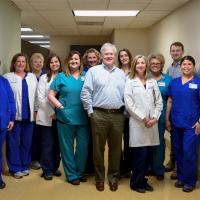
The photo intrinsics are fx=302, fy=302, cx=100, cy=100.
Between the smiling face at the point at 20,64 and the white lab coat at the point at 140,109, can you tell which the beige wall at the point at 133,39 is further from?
the white lab coat at the point at 140,109

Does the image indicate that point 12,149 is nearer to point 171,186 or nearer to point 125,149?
point 125,149

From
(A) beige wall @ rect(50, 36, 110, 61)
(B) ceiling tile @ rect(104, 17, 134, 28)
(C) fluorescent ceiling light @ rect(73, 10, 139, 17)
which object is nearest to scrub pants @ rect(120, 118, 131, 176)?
(C) fluorescent ceiling light @ rect(73, 10, 139, 17)

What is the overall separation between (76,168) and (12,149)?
783 mm

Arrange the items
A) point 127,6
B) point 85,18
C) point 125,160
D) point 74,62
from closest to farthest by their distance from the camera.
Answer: point 74,62, point 125,160, point 127,6, point 85,18

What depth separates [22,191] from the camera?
10.3 feet

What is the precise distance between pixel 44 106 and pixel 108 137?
821 mm

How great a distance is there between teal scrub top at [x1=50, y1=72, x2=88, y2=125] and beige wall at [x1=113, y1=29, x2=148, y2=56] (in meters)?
4.36

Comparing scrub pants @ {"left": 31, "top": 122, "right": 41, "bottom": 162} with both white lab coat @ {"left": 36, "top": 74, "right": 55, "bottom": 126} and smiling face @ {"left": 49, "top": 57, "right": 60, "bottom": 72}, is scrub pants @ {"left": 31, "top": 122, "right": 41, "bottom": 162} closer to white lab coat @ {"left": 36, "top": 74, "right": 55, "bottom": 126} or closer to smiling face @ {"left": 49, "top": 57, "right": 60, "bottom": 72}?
white lab coat @ {"left": 36, "top": 74, "right": 55, "bottom": 126}

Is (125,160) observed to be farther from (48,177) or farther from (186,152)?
(48,177)

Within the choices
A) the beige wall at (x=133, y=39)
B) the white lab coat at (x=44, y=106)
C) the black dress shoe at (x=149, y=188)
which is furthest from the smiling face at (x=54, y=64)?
the beige wall at (x=133, y=39)

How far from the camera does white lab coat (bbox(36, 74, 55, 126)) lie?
337cm

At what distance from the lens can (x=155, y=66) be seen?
3.30m

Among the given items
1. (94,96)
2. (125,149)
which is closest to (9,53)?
(94,96)

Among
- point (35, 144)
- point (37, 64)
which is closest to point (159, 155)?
point (35, 144)
